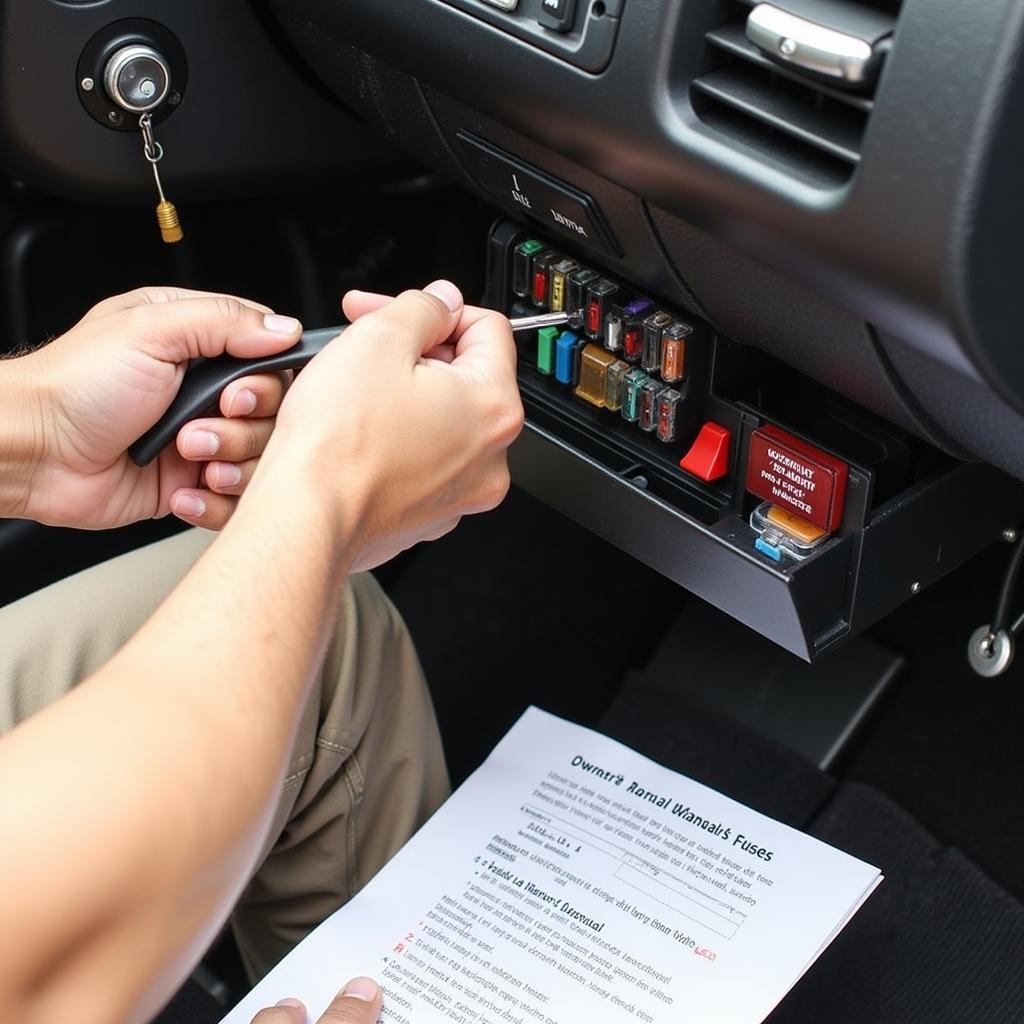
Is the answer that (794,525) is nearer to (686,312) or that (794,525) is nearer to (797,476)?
(797,476)

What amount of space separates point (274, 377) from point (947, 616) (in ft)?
2.38

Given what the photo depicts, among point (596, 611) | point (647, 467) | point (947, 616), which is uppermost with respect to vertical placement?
point (647, 467)

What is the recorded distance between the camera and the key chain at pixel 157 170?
1013mm

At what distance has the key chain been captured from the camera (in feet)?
3.32

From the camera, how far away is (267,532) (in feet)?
2.02

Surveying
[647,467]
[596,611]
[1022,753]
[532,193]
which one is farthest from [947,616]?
[532,193]

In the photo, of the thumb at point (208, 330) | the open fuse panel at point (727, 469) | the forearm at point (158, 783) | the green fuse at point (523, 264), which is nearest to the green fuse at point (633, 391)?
the open fuse panel at point (727, 469)

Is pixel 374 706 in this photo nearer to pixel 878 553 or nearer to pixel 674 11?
pixel 878 553

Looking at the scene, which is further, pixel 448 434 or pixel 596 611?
pixel 596 611

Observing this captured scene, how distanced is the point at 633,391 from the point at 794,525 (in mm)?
137

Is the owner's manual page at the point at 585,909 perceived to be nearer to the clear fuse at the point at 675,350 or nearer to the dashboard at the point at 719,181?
the dashboard at the point at 719,181

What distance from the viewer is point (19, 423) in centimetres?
84

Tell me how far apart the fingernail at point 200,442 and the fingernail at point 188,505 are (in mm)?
48

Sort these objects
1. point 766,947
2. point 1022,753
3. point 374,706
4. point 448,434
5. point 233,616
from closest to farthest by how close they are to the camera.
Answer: point 233,616 < point 448,434 < point 766,947 < point 374,706 < point 1022,753
